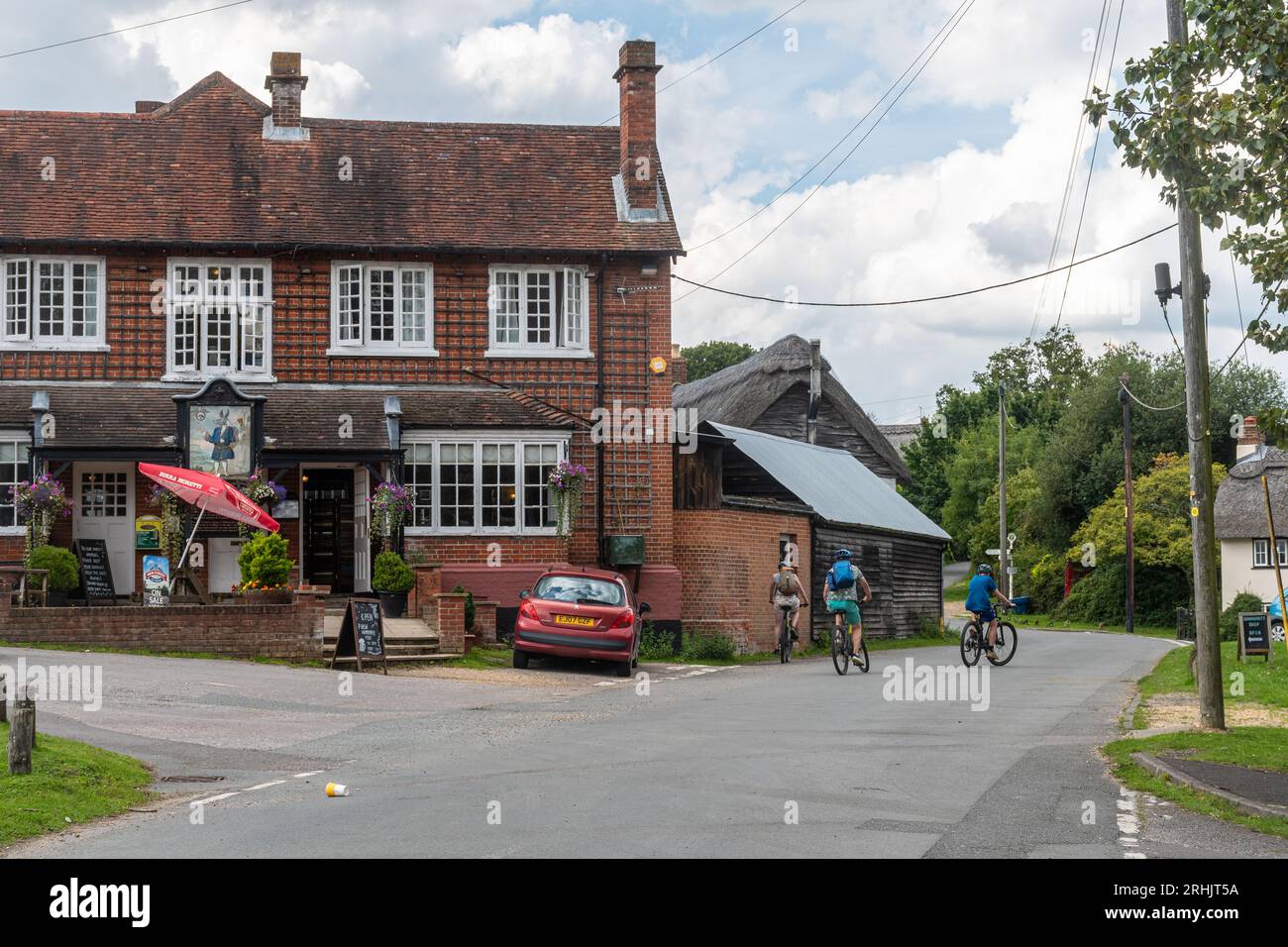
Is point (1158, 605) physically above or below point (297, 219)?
below

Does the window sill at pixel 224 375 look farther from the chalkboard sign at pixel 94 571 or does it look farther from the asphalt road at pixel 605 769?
the asphalt road at pixel 605 769

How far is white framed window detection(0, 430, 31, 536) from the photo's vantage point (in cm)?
2716

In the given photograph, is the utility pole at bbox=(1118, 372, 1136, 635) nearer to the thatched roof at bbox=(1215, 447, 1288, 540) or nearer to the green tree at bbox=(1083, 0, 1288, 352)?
the thatched roof at bbox=(1215, 447, 1288, 540)

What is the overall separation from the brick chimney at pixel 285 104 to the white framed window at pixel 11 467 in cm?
826

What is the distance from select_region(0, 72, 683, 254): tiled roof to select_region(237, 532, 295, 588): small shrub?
7.79 m

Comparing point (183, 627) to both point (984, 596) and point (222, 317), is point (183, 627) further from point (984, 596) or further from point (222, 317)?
point (984, 596)

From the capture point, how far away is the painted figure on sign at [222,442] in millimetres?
27062

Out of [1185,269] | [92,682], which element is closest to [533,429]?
[92,682]

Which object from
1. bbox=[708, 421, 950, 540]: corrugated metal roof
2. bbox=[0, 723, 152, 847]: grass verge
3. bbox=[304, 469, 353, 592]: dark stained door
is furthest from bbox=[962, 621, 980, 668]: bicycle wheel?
bbox=[0, 723, 152, 847]: grass verge

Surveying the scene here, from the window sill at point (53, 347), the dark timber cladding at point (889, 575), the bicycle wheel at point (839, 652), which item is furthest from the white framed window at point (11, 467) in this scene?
the dark timber cladding at point (889, 575)

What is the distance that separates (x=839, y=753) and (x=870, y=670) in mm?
12198

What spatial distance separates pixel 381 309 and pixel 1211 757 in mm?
20139

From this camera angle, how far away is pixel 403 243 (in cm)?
2916

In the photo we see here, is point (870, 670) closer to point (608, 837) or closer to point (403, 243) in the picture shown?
point (403, 243)
